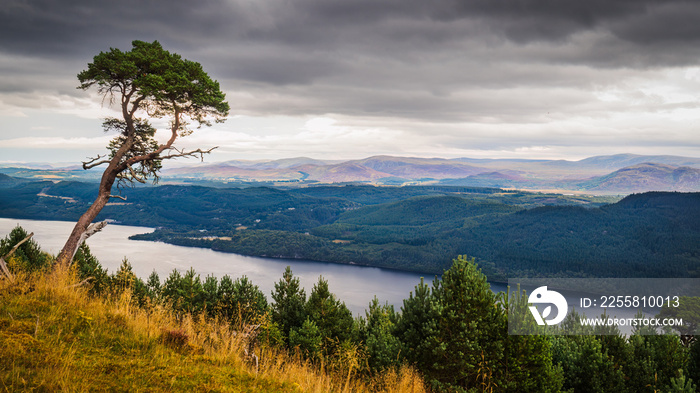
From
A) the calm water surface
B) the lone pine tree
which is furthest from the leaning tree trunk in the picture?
the calm water surface

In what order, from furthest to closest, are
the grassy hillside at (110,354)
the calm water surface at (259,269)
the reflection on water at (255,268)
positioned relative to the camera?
the reflection on water at (255,268), the calm water surface at (259,269), the grassy hillside at (110,354)

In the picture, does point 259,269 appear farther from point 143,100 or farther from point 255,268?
point 143,100

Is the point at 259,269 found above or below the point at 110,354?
below

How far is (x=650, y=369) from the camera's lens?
12812 mm

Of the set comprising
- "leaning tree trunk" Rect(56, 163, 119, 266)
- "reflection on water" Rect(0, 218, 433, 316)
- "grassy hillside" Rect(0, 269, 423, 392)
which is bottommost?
"reflection on water" Rect(0, 218, 433, 316)

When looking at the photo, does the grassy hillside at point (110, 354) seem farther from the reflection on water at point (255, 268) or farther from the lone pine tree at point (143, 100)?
the reflection on water at point (255, 268)

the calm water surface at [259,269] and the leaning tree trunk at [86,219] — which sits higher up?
the leaning tree trunk at [86,219]

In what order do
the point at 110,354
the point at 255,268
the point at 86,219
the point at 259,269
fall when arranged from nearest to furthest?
the point at 110,354, the point at 86,219, the point at 259,269, the point at 255,268

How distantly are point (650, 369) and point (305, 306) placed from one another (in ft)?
40.8

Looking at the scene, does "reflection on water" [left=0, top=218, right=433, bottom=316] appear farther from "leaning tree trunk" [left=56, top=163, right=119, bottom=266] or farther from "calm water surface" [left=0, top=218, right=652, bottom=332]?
"leaning tree trunk" [left=56, top=163, right=119, bottom=266]

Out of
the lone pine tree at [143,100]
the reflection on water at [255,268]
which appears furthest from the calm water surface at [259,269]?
the lone pine tree at [143,100]

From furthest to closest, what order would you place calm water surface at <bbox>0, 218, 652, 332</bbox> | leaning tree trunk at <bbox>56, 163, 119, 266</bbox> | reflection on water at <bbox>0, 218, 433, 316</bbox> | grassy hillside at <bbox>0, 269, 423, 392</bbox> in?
1. reflection on water at <bbox>0, 218, 433, 316</bbox>
2. calm water surface at <bbox>0, 218, 652, 332</bbox>
3. leaning tree trunk at <bbox>56, 163, 119, 266</bbox>
4. grassy hillside at <bbox>0, 269, 423, 392</bbox>

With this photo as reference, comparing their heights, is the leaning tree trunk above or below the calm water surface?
above

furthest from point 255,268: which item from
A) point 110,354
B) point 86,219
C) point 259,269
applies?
point 110,354
